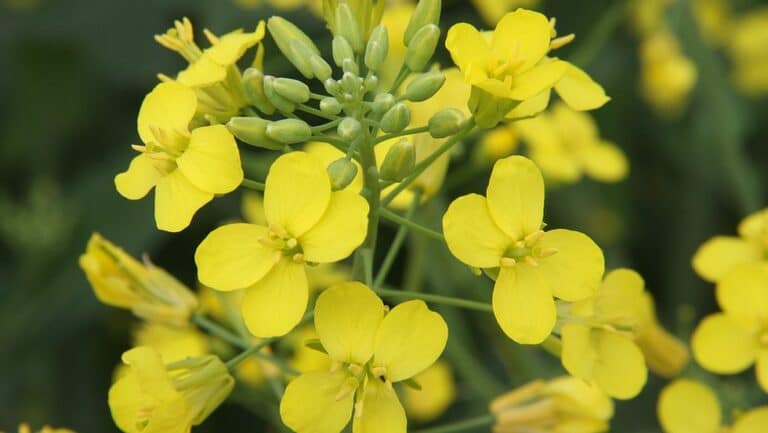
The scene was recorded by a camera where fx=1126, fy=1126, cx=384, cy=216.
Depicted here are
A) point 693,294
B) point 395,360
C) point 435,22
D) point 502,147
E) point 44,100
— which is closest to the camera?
point 395,360

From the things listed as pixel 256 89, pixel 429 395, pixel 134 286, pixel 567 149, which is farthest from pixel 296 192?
pixel 567 149

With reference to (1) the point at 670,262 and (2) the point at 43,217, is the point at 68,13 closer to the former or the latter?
(2) the point at 43,217

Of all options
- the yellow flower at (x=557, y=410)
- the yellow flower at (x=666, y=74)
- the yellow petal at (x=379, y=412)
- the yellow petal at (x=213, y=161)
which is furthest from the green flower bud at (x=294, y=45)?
the yellow flower at (x=666, y=74)

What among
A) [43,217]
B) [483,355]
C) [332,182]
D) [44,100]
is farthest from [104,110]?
[332,182]

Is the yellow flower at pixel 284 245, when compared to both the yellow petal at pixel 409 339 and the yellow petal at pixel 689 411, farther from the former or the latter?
the yellow petal at pixel 689 411

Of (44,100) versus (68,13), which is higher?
(68,13)

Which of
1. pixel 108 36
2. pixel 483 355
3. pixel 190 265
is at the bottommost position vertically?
pixel 483 355

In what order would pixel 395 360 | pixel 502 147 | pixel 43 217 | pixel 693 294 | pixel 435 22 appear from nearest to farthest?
1. pixel 395 360
2. pixel 435 22
3. pixel 502 147
4. pixel 43 217
5. pixel 693 294

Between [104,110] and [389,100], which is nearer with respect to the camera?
[389,100]
